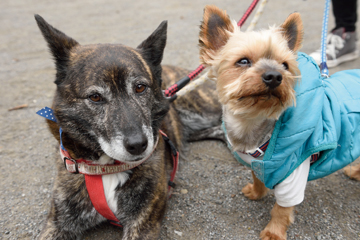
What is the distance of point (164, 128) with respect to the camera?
312 cm

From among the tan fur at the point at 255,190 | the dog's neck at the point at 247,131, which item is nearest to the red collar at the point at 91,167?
the dog's neck at the point at 247,131

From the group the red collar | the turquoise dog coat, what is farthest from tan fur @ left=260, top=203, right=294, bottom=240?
the red collar

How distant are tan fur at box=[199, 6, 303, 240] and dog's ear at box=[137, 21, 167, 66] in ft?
1.27

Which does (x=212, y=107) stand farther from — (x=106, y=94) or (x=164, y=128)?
(x=106, y=94)

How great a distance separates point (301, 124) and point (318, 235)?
1088mm

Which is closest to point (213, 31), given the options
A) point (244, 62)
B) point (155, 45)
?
point (244, 62)

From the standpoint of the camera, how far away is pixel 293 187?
2084 mm

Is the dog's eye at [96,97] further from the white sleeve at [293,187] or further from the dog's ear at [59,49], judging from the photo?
the white sleeve at [293,187]

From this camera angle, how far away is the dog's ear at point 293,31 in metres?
2.18

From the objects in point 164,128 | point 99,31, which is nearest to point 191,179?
point 164,128

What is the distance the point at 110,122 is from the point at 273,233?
1.64m

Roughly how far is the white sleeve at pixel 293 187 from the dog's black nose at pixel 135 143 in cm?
112

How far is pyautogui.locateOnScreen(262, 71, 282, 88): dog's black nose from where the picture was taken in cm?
180

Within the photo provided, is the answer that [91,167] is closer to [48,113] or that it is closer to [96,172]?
[96,172]
